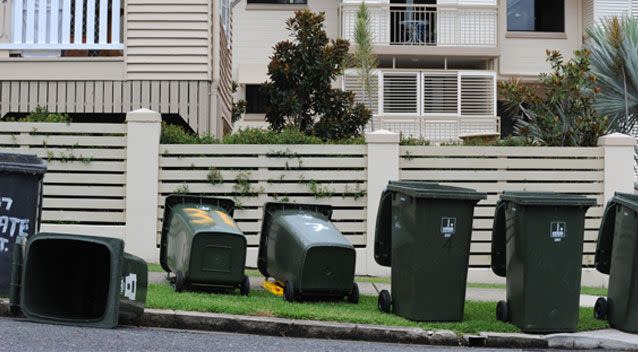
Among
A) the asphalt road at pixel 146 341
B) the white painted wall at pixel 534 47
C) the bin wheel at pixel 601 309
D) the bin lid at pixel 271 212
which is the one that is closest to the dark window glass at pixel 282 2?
the white painted wall at pixel 534 47

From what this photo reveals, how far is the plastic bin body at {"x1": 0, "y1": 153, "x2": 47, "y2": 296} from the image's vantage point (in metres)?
8.09

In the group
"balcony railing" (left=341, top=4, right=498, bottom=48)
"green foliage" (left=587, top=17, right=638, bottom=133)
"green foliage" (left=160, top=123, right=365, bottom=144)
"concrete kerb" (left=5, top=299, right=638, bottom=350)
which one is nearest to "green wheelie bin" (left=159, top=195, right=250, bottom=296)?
"concrete kerb" (left=5, top=299, right=638, bottom=350)

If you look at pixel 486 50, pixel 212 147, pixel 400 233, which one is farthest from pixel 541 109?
pixel 486 50

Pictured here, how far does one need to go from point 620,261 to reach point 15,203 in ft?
18.2

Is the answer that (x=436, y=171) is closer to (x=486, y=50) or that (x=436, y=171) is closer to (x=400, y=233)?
(x=400, y=233)

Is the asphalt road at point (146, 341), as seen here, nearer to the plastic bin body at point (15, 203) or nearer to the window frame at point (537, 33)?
the plastic bin body at point (15, 203)

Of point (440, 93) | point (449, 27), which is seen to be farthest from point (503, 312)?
point (449, 27)

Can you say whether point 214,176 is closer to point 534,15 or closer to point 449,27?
point 449,27

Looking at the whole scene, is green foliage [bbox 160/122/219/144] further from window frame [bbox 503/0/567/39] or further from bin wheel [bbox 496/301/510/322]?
window frame [bbox 503/0/567/39]

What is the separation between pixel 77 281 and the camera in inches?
316

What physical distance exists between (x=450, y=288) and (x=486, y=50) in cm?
1672

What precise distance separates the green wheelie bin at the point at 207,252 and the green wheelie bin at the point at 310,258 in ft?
1.51

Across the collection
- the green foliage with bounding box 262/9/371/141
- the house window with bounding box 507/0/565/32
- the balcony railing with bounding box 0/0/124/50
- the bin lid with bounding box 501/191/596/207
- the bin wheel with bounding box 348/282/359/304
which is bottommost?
the bin wheel with bounding box 348/282/359/304

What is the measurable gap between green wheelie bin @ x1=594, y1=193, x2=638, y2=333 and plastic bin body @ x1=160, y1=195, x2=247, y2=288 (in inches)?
138
